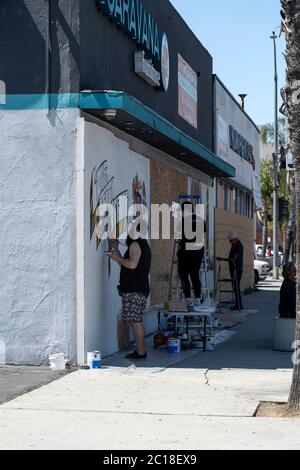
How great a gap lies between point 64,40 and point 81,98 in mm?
837

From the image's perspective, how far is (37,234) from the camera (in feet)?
39.5

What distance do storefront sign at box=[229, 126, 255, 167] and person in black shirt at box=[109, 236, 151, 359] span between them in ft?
49.2

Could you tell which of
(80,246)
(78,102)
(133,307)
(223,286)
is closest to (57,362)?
(133,307)

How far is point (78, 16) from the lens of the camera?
11.9 m

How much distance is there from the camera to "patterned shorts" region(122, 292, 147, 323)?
12523mm

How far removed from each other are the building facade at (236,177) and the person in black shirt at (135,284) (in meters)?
11.9

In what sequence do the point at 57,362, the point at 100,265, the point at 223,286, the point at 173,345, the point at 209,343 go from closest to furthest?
1. the point at 57,362
2. the point at 100,265
3. the point at 173,345
4. the point at 209,343
5. the point at 223,286

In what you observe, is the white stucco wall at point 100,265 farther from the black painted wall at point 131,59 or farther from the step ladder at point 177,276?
the step ladder at point 177,276

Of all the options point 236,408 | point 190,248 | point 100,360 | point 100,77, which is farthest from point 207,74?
point 236,408

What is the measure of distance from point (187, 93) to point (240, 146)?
32.0ft

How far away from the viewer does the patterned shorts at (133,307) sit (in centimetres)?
1252

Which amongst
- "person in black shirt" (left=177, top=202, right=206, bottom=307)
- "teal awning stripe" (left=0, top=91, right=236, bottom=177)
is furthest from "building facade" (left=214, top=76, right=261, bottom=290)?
"teal awning stripe" (left=0, top=91, right=236, bottom=177)

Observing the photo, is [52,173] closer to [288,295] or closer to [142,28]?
[142,28]

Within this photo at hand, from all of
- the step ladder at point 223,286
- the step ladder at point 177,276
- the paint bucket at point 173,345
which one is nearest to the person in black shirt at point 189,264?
the step ladder at point 177,276
